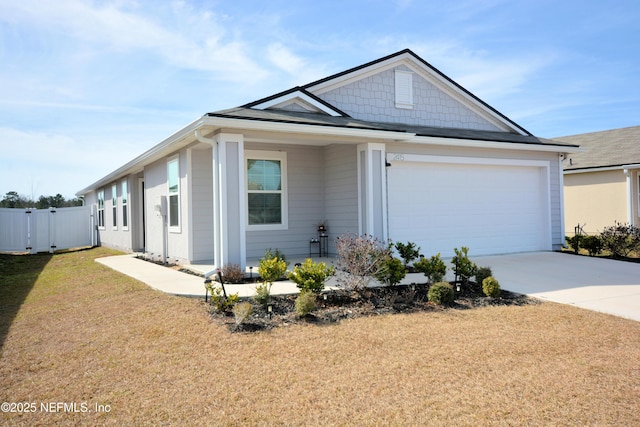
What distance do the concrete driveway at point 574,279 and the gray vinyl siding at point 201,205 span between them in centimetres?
659

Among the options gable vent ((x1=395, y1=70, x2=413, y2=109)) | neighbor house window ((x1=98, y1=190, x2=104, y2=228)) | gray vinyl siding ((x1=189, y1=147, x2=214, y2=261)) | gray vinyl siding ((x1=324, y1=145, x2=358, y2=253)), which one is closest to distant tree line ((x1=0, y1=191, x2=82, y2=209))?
neighbor house window ((x1=98, y1=190, x2=104, y2=228))

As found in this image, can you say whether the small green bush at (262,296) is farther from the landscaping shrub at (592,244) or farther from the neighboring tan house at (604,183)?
the neighboring tan house at (604,183)

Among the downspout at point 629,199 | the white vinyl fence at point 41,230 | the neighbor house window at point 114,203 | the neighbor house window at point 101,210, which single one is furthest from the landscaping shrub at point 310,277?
the neighbor house window at point 101,210

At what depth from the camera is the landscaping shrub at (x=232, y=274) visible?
844 cm

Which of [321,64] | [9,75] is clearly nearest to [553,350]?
[321,64]

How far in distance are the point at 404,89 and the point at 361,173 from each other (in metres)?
4.09

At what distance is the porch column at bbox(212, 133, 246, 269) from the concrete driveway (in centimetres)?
506

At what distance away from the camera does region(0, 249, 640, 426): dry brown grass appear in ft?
11.8

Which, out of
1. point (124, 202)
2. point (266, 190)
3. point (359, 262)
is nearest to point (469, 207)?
point (266, 190)

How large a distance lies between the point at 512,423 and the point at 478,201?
9.53 meters

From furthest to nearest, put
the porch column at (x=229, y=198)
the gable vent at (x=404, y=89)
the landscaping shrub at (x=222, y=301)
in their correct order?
the gable vent at (x=404, y=89) → the porch column at (x=229, y=198) → the landscaping shrub at (x=222, y=301)

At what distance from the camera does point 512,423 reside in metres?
3.42

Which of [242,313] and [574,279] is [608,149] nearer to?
[574,279]

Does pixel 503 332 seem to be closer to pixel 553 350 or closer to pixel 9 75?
pixel 553 350
